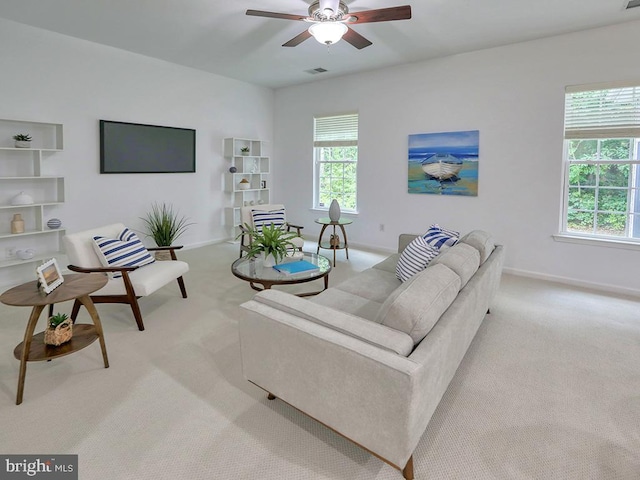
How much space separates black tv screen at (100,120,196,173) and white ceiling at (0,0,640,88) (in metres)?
1.00

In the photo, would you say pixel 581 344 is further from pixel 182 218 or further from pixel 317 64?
pixel 182 218

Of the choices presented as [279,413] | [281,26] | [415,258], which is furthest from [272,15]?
[279,413]

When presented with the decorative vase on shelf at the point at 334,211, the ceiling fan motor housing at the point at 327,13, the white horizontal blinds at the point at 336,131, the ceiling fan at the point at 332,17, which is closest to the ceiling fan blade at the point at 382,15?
the ceiling fan at the point at 332,17

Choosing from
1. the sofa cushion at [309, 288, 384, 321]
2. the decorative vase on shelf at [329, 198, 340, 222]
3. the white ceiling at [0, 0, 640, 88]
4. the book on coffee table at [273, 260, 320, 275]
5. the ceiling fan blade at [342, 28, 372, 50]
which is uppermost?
the white ceiling at [0, 0, 640, 88]

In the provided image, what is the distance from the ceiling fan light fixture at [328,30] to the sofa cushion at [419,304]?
7.13ft

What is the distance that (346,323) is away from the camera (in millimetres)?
1766

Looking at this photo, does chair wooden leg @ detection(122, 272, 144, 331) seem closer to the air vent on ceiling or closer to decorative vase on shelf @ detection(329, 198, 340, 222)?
decorative vase on shelf @ detection(329, 198, 340, 222)

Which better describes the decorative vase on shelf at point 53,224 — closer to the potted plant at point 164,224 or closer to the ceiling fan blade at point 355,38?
the potted plant at point 164,224

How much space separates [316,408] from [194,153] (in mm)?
5159

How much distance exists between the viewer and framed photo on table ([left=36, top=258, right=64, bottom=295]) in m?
2.33

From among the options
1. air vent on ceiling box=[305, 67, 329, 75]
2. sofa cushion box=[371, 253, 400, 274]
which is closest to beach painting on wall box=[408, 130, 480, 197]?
air vent on ceiling box=[305, 67, 329, 75]

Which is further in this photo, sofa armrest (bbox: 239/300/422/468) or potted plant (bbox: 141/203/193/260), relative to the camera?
potted plant (bbox: 141/203/193/260)

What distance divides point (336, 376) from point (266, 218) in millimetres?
3948

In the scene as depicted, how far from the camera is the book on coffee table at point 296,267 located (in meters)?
3.36
